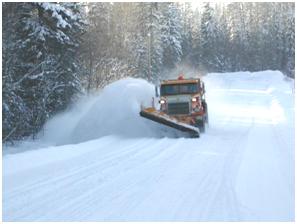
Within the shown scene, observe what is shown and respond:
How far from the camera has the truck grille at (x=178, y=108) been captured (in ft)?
53.0

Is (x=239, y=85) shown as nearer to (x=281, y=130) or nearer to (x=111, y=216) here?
(x=281, y=130)

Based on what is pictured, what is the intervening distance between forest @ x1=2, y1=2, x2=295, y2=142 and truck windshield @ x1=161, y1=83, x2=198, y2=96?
4561mm

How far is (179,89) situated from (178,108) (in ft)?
3.11

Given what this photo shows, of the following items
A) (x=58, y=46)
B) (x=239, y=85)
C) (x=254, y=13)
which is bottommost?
(x=239, y=85)

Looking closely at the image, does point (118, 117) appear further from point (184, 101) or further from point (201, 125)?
point (201, 125)

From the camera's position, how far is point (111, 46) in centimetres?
3484

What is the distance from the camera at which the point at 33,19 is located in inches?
808

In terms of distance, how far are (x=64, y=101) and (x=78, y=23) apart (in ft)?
13.3

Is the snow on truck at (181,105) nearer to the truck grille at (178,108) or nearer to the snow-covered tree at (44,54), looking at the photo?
the truck grille at (178,108)

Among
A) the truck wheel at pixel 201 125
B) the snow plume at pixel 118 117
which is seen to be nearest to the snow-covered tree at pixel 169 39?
the snow plume at pixel 118 117

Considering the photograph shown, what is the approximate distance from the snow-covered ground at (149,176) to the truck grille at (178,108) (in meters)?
1.26

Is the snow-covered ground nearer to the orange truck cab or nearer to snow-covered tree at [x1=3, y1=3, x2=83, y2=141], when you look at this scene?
the orange truck cab

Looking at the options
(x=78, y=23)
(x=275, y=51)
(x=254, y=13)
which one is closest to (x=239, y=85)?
(x=275, y=51)

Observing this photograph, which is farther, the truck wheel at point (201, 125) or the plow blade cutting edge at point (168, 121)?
the truck wheel at point (201, 125)
